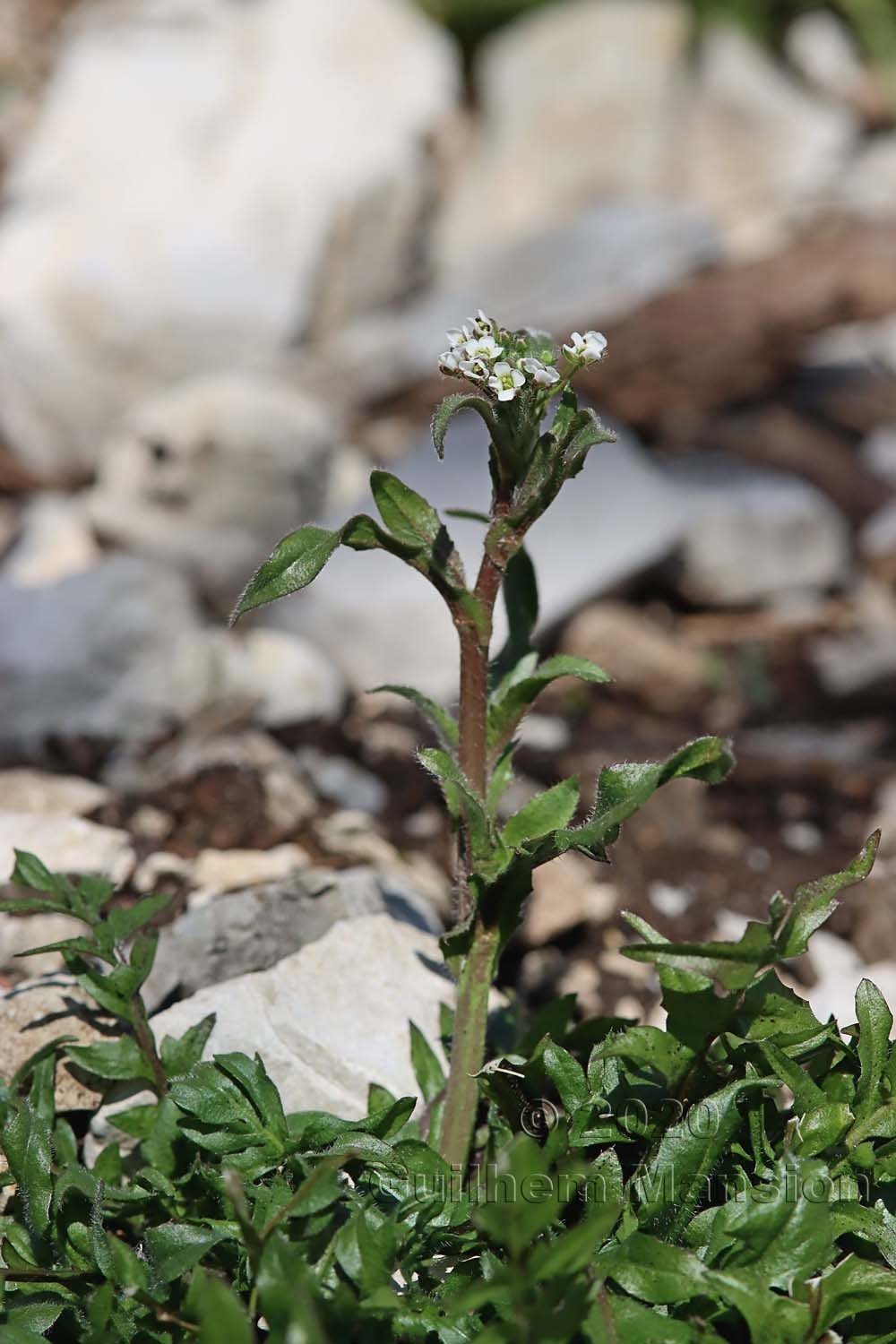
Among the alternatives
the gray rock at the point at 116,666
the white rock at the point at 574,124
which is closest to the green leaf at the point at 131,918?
the gray rock at the point at 116,666

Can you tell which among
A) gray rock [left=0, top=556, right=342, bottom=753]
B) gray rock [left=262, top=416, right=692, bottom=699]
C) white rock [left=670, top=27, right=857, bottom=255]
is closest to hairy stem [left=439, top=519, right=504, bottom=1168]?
gray rock [left=262, top=416, right=692, bottom=699]

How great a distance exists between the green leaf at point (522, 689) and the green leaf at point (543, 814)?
11 cm

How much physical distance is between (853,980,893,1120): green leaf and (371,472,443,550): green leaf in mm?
747

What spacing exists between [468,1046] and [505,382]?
0.83 m

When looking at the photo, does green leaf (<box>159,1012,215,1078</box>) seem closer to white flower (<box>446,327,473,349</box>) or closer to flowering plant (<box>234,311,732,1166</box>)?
flowering plant (<box>234,311,732,1166</box>)

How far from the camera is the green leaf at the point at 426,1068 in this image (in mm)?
1777

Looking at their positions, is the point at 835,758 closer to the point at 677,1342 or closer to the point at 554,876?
the point at 554,876

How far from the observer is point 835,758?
12.6 ft

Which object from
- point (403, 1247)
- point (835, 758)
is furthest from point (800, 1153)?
point (835, 758)

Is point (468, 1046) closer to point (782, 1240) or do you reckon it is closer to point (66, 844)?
point (782, 1240)

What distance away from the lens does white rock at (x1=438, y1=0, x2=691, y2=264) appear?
8.65 meters

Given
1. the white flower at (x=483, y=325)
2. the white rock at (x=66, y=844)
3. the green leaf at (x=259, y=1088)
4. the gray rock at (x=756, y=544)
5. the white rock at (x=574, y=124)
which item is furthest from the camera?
the white rock at (x=574, y=124)

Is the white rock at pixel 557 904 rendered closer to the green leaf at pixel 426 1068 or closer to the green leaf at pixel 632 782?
the green leaf at pixel 426 1068

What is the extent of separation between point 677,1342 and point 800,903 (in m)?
0.47
